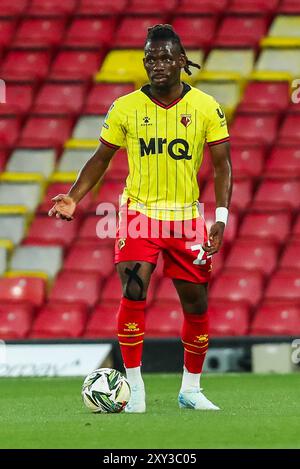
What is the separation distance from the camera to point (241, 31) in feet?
42.2

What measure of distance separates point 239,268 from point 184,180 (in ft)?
13.1

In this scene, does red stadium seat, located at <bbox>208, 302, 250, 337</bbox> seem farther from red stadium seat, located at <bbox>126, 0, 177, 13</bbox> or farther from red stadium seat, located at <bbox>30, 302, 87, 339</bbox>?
red stadium seat, located at <bbox>126, 0, 177, 13</bbox>

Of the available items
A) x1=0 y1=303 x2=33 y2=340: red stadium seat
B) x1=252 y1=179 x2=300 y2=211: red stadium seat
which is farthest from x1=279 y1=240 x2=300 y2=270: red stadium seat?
x1=0 y1=303 x2=33 y2=340: red stadium seat

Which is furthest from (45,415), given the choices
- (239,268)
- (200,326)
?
(239,268)

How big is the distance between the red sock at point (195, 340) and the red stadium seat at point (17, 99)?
6043mm

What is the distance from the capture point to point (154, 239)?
6.78 meters

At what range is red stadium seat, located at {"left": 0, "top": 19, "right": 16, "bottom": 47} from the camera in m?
13.5

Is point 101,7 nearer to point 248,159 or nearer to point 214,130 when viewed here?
point 248,159

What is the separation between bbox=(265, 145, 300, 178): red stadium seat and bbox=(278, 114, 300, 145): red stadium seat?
0.08 metres

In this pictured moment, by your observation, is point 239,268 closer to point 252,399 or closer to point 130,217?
point 252,399

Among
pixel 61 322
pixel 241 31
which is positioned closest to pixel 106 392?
pixel 61 322

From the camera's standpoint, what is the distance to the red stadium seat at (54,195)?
11.7m

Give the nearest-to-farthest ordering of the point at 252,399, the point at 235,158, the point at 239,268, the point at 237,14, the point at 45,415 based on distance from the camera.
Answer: the point at 45,415, the point at 252,399, the point at 239,268, the point at 235,158, the point at 237,14

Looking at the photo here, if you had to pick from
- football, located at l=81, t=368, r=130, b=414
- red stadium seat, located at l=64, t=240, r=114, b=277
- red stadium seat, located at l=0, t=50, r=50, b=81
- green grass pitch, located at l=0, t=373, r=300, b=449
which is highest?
red stadium seat, located at l=0, t=50, r=50, b=81
